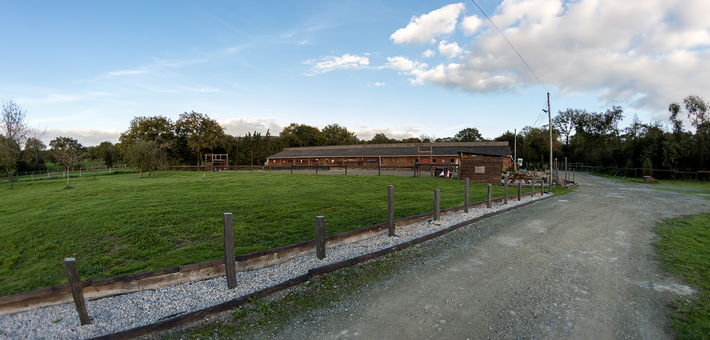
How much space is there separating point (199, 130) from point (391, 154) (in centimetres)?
3785

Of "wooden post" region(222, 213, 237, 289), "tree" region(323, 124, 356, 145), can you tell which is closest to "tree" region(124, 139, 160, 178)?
"wooden post" region(222, 213, 237, 289)

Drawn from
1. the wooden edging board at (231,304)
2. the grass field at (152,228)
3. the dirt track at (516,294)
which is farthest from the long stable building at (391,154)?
the wooden edging board at (231,304)

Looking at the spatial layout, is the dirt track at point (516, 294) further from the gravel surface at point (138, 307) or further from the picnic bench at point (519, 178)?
the picnic bench at point (519, 178)

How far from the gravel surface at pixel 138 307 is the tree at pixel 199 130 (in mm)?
57371

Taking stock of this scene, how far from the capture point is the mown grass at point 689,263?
10.9 ft

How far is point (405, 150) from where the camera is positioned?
42.5m

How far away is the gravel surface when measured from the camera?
337 centimetres

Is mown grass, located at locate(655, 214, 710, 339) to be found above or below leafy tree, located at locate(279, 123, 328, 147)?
below

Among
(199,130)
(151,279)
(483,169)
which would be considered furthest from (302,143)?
(151,279)

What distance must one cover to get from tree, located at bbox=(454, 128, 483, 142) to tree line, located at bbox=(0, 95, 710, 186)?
9.8 inches

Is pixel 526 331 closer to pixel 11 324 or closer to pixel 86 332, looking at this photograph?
pixel 86 332

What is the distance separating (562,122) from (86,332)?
83.2m

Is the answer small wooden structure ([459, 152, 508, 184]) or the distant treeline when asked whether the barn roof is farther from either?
small wooden structure ([459, 152, 508, 184])

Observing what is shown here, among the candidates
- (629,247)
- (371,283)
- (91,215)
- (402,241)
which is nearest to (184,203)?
(91,215)
